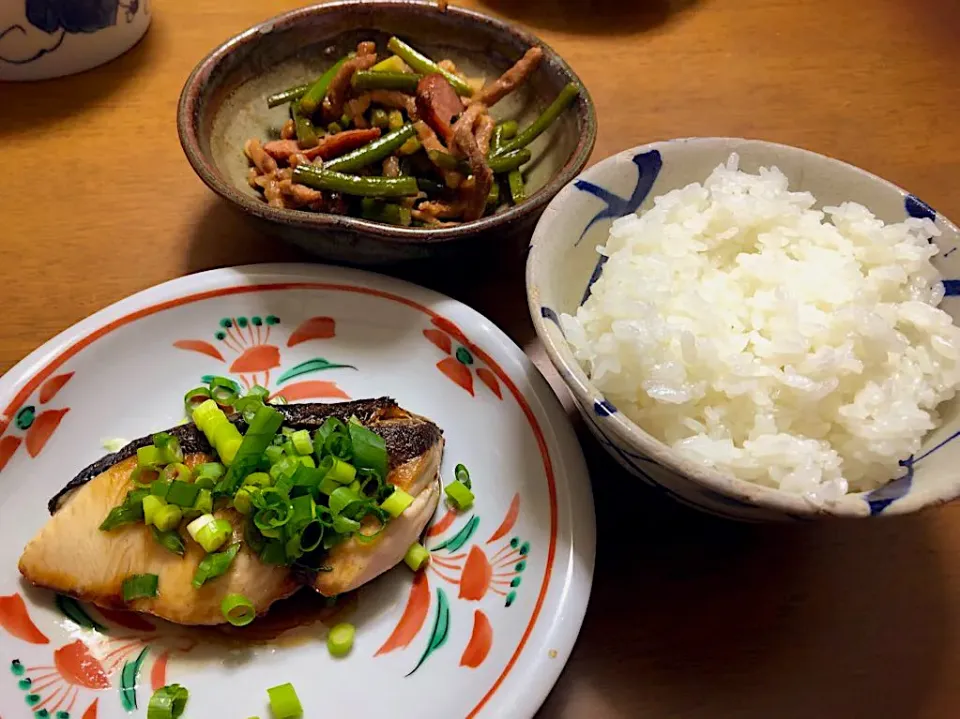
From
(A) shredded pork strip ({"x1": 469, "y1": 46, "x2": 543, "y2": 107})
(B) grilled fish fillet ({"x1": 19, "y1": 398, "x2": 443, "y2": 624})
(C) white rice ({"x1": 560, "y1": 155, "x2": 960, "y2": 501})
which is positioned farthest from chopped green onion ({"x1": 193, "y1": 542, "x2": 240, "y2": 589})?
(A) shredded pork strip ({"x1": 469, "y1": 46, "x2": 543, "y2": 107})

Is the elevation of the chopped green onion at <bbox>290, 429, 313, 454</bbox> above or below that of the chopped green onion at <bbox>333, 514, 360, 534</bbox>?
above

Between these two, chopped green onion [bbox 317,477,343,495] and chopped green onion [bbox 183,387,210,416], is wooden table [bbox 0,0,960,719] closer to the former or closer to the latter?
chopped green onion [bbox 183,387,210,416]

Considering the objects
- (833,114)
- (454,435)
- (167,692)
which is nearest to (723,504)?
(454,435)

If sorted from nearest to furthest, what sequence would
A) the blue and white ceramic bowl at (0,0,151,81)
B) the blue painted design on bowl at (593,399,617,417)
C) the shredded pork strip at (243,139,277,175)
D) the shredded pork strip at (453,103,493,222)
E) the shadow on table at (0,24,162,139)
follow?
1. the blue painted design on bowl at (593,399,617,417)
2. the shredded pork strip at (453,103,493,222)
3. the shredded pork strip at (243,139,277,175)
4. the blue and white ceramic bowl at (0,0,151,81)
5. the shadow on table at (0,24,162,139)

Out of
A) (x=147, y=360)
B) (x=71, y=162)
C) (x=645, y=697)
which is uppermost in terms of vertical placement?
(x=71, y=162)

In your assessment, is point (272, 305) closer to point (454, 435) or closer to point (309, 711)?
point (454, 435)

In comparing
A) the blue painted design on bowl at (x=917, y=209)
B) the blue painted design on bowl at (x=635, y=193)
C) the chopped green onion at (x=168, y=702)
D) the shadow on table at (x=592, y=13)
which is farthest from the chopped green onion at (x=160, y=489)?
the shadow on table at (x=592, y=13)

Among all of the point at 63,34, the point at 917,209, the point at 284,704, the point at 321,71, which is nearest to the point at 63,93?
the point at 63,34

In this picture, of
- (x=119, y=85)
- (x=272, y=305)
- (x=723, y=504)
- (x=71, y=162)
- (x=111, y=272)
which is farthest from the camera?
(x=119, y=85)
